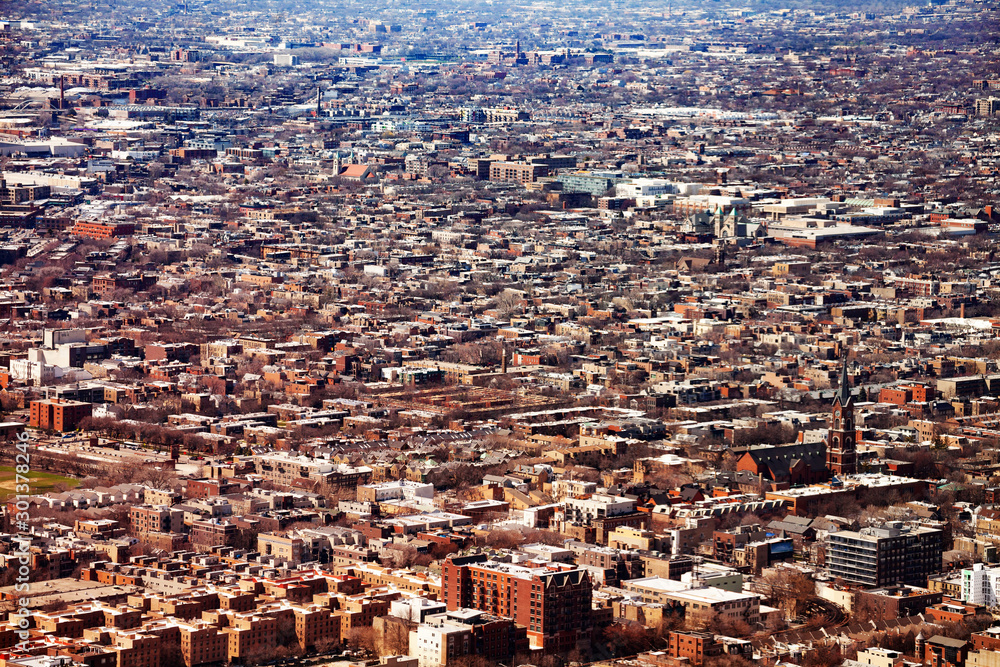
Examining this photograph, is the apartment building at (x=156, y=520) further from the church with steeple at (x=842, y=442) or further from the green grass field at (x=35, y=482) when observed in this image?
the church with steeple at (x=842, y=442)

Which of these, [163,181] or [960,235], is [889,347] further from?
[163,181]

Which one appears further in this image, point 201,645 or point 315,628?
point 315,628

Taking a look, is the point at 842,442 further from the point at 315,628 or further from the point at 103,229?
the point at 103,229

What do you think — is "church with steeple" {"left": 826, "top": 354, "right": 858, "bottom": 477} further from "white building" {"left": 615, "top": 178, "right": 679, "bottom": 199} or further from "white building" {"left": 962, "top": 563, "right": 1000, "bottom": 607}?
"white building" {"left": 615, "top": 178, "right": 679, "bottom": 199}

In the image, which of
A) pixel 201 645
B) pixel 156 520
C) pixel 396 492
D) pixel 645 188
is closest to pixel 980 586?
pixel 396 492

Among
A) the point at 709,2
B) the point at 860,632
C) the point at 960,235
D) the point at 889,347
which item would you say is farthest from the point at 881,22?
the point at 860,632

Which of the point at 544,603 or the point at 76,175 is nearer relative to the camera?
the point at 544,603
